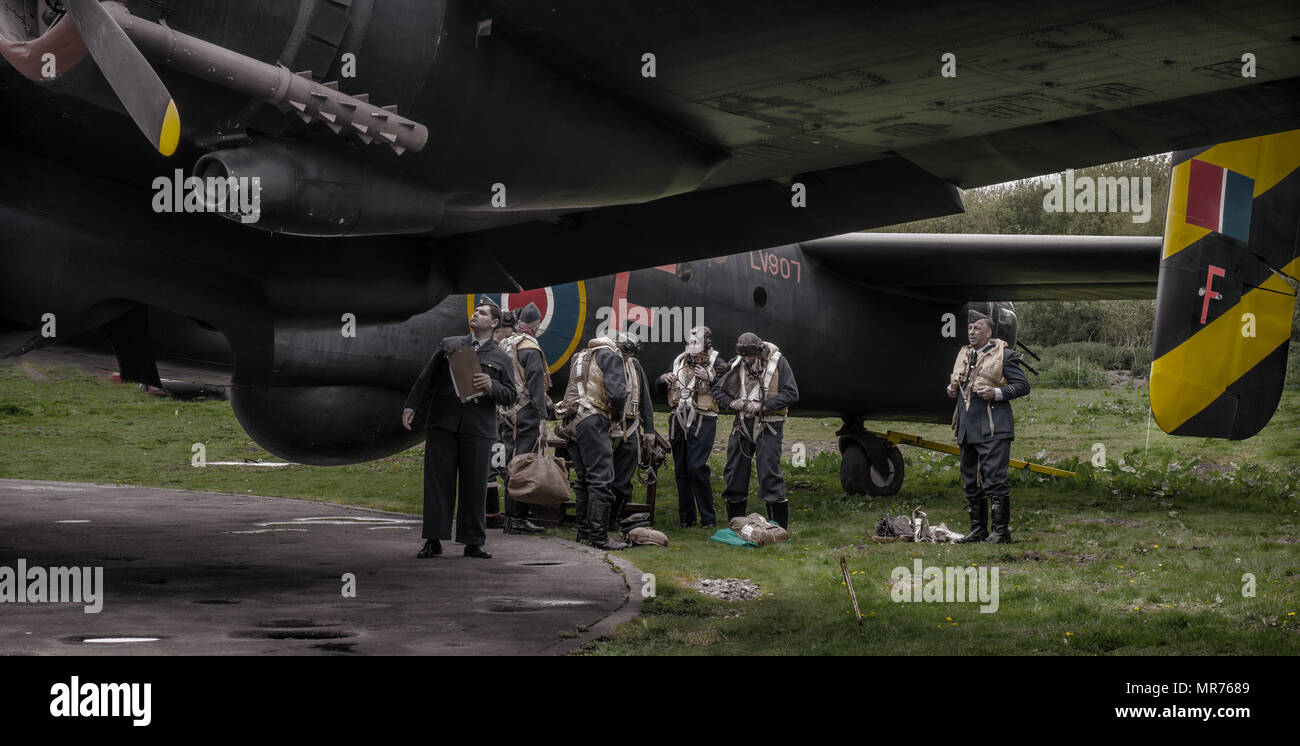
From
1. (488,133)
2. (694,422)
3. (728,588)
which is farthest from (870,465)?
(488,133)

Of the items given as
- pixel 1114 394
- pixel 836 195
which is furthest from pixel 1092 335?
pixel 836 195

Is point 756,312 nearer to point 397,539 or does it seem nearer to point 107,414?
point 397,539

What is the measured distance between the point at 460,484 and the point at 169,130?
5092 mm

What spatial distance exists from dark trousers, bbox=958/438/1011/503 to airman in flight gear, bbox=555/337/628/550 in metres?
3.13

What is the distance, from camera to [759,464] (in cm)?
1073

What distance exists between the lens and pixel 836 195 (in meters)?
6.58

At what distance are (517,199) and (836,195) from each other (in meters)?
2.21

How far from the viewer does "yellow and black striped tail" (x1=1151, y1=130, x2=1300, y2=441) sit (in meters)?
10.6

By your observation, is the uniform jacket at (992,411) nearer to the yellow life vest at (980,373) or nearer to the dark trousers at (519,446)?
the yellow life vest at (980,373)

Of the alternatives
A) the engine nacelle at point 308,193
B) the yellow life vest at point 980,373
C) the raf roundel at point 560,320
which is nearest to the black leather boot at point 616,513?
the raf roundel at point 560,320

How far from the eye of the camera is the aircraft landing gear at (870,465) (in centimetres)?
1486

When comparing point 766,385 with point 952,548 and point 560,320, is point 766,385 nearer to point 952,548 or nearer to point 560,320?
point 560,320

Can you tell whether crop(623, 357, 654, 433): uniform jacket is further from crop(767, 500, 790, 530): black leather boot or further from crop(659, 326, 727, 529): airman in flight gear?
crop(767, 500, 790, 530): black leather boot

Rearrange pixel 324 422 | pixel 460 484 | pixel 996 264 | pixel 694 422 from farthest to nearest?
pixel 996 264 < pixel 694 422 < pixel 324 422 < pixel 460 484
